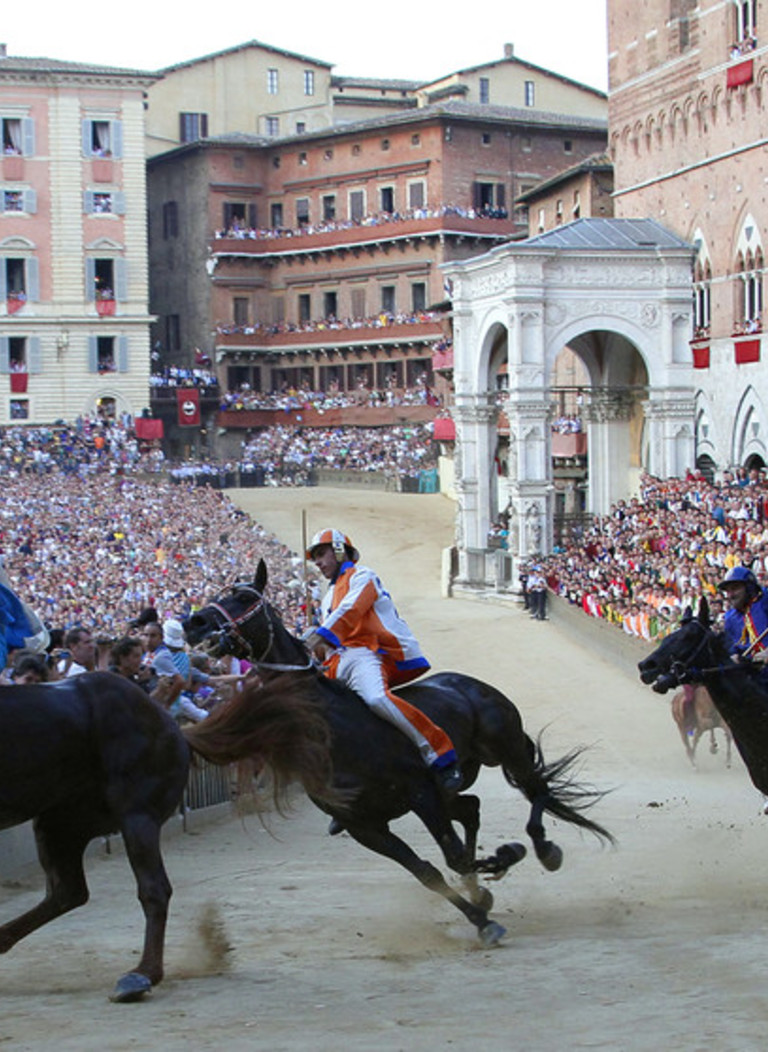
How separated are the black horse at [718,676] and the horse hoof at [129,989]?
461cm

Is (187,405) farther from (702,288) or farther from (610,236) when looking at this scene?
(702,288)

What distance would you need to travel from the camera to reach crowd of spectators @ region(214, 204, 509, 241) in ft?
227

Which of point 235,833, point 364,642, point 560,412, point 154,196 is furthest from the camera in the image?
point 154,196

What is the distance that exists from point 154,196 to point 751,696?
69651 mm

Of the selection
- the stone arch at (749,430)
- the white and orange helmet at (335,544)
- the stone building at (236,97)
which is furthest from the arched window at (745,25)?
the stone building at (236,97)

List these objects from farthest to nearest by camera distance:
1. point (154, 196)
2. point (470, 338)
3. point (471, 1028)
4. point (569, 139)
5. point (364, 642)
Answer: point (154, 196) → point (569, 139) → point (470, 338) → point (364, 642) → point (471, 1028)

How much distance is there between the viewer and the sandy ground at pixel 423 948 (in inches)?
293

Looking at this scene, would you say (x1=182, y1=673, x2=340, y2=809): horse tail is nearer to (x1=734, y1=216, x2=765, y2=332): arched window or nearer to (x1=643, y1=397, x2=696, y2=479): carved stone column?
(x1=734, y1=216, x2=765, y2=332): arched window

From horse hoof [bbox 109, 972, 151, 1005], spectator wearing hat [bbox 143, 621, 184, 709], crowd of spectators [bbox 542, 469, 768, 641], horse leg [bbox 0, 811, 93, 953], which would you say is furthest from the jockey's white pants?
crowd of spectators [bbox 542, 469, 768, 641]

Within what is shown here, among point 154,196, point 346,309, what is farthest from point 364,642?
point 154,196

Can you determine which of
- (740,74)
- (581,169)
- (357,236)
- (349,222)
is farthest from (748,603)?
(349,222)

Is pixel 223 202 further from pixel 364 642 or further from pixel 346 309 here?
pixel 364 642

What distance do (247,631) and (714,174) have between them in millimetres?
32839

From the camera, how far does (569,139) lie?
7200 centimetres
